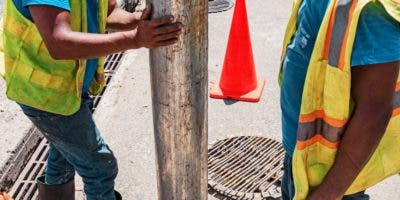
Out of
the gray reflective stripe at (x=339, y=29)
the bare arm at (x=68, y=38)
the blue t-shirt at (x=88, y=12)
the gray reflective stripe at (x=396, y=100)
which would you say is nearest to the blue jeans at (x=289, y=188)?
the gray reflective stripe at (x=396, y=100)

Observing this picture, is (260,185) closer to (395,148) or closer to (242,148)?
(242,148)

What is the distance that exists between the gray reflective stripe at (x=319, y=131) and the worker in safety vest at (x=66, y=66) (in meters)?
0.66

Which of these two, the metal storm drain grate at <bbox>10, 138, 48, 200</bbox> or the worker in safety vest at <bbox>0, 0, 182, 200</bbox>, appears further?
the metal storm drain grate at <bbox>10, 138, 48, 200</bbox>

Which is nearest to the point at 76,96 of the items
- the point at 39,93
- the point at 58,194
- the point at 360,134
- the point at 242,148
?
the point at 39,93

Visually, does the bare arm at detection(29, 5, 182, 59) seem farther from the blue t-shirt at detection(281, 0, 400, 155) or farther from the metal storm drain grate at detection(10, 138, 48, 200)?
the metal storm drain grate at detection(10, 138, 48, 200)

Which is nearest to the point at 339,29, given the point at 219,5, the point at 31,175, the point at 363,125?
the point at 363,125

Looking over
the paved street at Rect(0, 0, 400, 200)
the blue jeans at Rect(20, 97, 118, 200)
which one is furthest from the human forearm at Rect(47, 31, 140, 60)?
the paved street at Rect(0, 0, 400, 200)

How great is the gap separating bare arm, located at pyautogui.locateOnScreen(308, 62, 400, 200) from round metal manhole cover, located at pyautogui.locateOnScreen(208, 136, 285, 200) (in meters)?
1.59

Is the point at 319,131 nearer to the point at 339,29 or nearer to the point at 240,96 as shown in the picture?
the point at 339,29

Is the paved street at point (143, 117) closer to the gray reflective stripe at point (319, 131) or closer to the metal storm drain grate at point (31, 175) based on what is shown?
the metal storm drain grate at point (31, 175)

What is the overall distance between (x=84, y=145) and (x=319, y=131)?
3.99 ft

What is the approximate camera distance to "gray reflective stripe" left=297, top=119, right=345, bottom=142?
5.90ft

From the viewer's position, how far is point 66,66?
245 cm

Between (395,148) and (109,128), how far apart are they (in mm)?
2552
